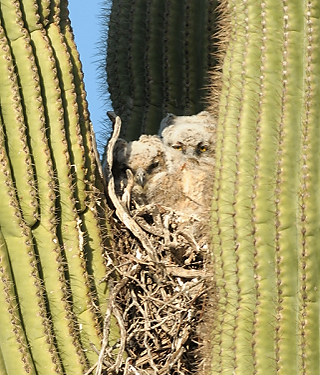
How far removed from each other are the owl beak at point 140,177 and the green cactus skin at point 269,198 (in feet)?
4.31

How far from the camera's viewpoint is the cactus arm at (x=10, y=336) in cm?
371

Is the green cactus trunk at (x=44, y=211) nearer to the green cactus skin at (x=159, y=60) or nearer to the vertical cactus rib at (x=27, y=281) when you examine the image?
the vertical cactus rib at (x=27, y=281)

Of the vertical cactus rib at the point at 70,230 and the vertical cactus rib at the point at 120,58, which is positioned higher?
the vertical cactus rib at the point at 120,58

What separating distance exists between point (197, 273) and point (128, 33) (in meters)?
1.87

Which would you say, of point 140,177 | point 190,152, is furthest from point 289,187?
point 190,152

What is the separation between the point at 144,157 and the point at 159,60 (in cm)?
67

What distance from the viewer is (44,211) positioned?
3.92 metres

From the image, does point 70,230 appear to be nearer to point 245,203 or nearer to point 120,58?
point 245,203

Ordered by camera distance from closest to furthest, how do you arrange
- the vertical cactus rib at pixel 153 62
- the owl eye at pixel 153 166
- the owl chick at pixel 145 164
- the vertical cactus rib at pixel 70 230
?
the vertical cactus rib at pixel 70 230, the owl chick at pixel 145 164, the owl eye at pixel 153 166, the vertical cactus rib at pixel 153 62

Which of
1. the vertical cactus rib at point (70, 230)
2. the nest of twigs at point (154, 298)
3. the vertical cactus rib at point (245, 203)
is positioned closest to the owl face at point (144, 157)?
the nest of twigs at point (154, 298)

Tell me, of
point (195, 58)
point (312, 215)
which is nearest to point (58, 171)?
point (312, 215)

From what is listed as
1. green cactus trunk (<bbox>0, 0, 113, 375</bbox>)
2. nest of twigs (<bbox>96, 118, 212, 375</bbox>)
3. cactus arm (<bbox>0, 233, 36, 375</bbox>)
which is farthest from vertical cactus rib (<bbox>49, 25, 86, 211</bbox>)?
cactus arm (<bbox>0, 233, 36, 375</bbox>)

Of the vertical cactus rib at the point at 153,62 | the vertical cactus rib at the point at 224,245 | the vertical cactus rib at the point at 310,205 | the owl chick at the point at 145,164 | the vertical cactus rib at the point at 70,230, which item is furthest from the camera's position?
the vertical cactus rib at the point at 153,62

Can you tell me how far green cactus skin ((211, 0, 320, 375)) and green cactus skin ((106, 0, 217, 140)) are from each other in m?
1.45
